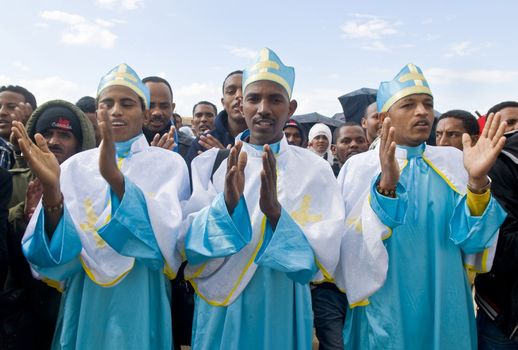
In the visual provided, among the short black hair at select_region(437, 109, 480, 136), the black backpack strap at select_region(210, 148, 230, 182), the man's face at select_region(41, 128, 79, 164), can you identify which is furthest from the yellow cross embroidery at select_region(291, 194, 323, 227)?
the short black hair at select_region(437, 109, 480, 136)

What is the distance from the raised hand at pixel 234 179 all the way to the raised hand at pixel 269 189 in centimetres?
11

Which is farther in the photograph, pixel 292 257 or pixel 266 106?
pixel 266 106

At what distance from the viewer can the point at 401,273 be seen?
2.68m

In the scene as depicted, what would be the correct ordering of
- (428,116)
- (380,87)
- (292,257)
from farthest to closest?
(380,87) < (428,116) < (292,257)

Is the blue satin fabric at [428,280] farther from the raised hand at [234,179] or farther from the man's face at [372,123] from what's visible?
the man's face at [372,123]

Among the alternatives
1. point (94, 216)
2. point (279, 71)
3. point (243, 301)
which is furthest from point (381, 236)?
point (94, 216)

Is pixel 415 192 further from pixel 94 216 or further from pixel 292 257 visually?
pixel 94 216

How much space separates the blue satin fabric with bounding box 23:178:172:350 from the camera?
2.28m

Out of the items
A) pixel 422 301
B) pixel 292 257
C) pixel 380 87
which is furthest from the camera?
pixel 380 87

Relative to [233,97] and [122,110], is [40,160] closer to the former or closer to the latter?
[122,110]

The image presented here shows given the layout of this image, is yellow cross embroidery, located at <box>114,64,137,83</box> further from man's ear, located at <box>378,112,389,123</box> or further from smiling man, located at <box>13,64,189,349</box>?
man's ear, located at <box>378,112,389,123</box>

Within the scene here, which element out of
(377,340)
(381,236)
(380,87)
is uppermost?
(380,87)

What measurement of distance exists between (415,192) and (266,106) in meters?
1.06

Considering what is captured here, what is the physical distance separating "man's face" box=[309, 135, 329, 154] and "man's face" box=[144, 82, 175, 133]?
2935 millimetres
